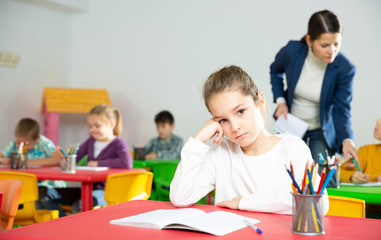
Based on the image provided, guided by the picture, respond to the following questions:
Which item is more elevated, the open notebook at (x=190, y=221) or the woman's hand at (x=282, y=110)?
the woman's hand at (x=282, y=110)

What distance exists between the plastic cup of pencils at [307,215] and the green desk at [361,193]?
3.26 feet

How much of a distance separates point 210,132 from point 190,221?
49cm

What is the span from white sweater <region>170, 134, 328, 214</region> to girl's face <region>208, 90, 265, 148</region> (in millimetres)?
93

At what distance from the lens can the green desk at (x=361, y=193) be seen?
201 cm

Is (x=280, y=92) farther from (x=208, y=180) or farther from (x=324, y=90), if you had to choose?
(x=208, y=180)

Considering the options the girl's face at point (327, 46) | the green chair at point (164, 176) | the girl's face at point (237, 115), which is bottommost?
the green chair at point (164, 176)

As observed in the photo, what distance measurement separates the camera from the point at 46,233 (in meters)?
1.09

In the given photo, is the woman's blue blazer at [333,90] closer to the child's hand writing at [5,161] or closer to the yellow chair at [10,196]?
the yellow chair at [10,196]

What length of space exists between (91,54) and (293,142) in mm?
5345

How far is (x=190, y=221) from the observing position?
1.17 meters

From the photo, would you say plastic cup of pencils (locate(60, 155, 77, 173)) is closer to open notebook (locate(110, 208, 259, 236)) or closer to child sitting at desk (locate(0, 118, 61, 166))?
child sitting at desk (locate(0, 118, 61, 166))

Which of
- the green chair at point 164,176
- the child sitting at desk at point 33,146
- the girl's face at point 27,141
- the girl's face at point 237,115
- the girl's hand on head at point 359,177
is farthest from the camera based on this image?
the green chair at point 164,176

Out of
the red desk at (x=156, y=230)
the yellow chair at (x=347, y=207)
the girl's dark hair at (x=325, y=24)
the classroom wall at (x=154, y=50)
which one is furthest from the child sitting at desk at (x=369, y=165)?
the classroom wall at (x=154, y=50)

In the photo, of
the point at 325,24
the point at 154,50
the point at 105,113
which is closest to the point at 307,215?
the point at 325,24
